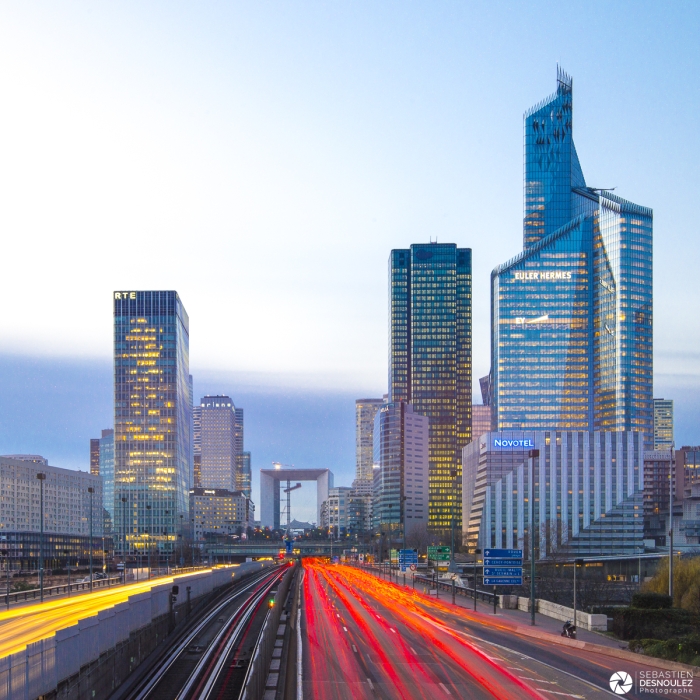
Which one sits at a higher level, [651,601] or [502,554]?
[502,554]

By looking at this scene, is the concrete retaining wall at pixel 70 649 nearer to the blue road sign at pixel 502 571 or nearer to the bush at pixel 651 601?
the blue road sign at pixel 502 571

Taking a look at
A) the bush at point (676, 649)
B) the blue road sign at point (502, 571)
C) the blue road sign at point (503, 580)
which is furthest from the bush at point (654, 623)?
the blue road sign at point (502, 571)

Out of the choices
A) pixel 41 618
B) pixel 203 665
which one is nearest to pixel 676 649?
pixel 203 665

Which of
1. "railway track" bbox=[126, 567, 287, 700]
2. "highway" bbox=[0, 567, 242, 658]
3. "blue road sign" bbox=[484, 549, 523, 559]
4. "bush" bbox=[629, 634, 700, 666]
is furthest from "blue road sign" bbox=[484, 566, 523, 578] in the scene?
"highway" bbox=[0, 567, 242, 658]

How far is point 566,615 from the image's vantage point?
66000 mm

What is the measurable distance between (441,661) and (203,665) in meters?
13.4

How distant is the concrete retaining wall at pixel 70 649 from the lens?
1139 inches

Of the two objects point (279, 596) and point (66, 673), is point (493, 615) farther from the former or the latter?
point (66, 673)

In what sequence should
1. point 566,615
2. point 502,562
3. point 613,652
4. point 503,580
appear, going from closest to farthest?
point 613,652
point 566,615
point 503,580
point 502,562

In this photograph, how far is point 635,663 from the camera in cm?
4506

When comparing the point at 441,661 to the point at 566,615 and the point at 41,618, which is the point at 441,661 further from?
the point at 41,618

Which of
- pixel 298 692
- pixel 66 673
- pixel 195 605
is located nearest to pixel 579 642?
pixel 298 692

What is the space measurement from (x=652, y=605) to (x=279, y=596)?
30977 mm

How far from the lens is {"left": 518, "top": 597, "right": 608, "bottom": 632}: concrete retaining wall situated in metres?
59.2
